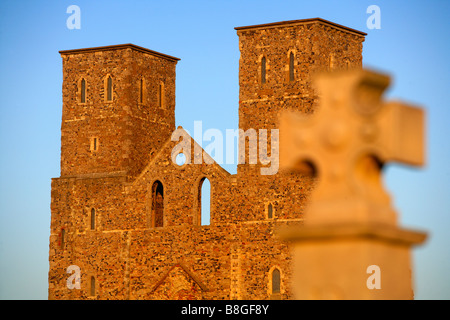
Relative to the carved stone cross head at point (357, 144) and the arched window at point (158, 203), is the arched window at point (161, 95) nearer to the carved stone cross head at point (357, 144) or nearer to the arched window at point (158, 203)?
the arched window at point (158, 203)

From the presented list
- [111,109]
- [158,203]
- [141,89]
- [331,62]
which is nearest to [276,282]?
[158,203]

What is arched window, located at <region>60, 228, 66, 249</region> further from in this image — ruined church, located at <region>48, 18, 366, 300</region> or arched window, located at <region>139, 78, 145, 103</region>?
arched window, located at <region>139, 78, 145, 103</region>

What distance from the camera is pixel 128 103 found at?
3834 centimetres

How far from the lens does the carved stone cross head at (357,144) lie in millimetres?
7156

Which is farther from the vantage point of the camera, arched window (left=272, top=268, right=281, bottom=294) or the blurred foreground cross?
arched window (left=272, top=268, right=281, bottom=294)

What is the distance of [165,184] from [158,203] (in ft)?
4.11

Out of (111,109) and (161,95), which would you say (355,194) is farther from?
(161,95)

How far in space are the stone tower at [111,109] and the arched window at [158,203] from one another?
1.32 meters

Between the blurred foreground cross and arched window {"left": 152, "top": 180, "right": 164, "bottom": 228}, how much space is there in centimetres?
2984

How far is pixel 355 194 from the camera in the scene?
7.25 m

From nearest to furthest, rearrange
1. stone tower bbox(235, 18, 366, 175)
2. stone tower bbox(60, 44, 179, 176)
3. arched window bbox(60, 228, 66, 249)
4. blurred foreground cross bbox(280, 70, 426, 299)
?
blurred foreground cross bbox(280, 70, 426, 299) → stone tower bbox(235, 18, 366, 175) → arched window bbox(60, 228, 66, 249) → stone tower bbox(60, 44, 179, 176)

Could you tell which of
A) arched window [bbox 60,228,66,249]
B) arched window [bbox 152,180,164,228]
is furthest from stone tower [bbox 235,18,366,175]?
arched window [bbox 60,228,66,249]

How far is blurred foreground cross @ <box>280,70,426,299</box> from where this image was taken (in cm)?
709
